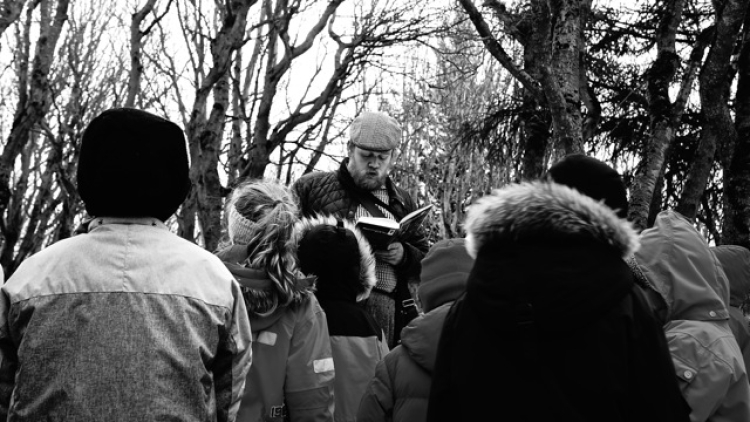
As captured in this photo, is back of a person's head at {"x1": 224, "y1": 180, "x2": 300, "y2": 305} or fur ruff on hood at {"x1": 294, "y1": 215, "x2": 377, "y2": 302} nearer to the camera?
back of a person's head at {"x1": 224, "y1": 180, "x2": 300, "y2": 305}

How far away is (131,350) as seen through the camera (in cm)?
190

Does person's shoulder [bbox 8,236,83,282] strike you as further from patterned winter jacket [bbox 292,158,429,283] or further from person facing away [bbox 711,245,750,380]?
person facing away [bbox 711,245,750,380]

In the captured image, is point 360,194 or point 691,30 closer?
point 360,194

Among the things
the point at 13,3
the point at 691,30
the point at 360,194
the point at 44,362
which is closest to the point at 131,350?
the point at 44,362

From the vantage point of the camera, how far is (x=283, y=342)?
3.02 meters

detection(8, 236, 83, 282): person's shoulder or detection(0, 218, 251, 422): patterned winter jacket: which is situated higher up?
detection(8, 236, 83, 282): person's shoulder

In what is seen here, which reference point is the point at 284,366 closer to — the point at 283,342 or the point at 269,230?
the point at 283,342

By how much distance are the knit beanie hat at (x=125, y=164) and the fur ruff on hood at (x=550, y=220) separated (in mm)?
914

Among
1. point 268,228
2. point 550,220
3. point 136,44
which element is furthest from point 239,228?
point 136,44

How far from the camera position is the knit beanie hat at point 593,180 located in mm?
2564

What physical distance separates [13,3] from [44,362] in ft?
21.8

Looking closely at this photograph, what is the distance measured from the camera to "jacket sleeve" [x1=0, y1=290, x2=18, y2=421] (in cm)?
195

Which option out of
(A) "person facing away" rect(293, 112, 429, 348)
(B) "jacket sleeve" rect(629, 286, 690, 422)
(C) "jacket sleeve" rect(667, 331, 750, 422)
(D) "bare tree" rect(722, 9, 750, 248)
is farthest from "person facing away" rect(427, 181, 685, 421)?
(D) "bare tree" rect(722, 9, 750, 248)

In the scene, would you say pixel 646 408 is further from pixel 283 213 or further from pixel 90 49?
pixel 90 49
